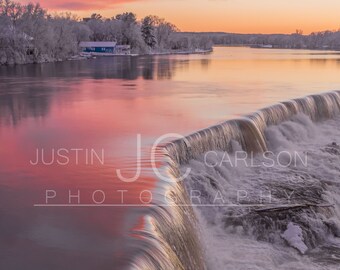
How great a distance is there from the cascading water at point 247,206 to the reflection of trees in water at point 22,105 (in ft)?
16.6

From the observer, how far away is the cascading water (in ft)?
17.5

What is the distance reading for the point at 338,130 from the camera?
13.4m

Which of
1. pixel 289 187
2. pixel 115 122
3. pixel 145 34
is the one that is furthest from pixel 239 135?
pixel 145 34

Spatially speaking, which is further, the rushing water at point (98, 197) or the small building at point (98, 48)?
the small building at point (98, 48)

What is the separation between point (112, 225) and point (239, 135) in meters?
5.36

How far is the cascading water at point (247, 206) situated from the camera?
17.5ft

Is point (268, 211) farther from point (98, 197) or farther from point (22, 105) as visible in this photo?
point (22, 105)

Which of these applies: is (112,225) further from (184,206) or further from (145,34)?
(145,34)

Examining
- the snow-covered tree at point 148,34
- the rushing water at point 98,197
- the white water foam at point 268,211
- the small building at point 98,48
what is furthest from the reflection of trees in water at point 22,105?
the snow-covered tree at point 148,34

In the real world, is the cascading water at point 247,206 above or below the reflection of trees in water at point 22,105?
below

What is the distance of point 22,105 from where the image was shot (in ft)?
44.8

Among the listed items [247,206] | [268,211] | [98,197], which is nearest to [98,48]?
[247,206]

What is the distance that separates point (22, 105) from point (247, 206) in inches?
349

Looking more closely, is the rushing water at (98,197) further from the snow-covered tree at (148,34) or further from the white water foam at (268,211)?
the snow-covered tree at (148,34)
